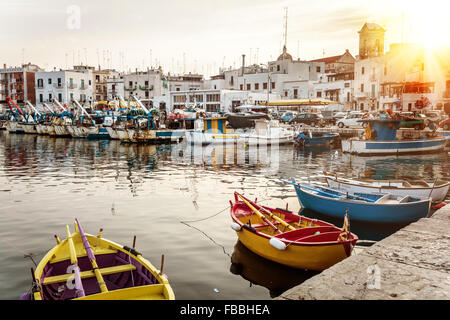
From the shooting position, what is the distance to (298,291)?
5.67 meters

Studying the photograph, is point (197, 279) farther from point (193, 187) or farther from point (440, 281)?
point (193, 187)

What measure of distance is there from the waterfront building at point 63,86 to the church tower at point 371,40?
174ft

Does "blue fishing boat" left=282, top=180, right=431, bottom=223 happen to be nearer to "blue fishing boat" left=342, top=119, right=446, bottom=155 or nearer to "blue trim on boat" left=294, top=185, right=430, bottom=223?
"blue trim on boat" left=294, top=185, right=430, bottom=223

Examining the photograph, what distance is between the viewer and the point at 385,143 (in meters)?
→ 32.1

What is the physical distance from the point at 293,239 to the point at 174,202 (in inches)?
305

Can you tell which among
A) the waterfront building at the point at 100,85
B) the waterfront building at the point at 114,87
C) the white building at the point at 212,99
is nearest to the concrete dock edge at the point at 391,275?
the white building at the point at 212,99

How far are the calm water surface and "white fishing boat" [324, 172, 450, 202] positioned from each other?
A: 160 cm

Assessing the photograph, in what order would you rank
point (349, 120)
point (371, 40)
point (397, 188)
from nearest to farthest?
point (397, 188) → point (349, 120) → point (371, 40)

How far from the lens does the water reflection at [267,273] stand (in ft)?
30.1

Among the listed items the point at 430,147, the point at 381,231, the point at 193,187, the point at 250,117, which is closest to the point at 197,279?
the point at 381,231

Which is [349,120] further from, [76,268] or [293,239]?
[76,268]

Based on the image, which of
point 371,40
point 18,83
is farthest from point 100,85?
point 371,40

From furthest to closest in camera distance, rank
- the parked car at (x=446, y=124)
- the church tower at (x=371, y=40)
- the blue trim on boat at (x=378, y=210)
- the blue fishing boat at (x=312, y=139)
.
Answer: the church tower at (x=371, y=40), the parked car at (x=446, y=124), the blue fishing boat at (x=312, y=139), the blue trim on boat at (x=378, y=210)
